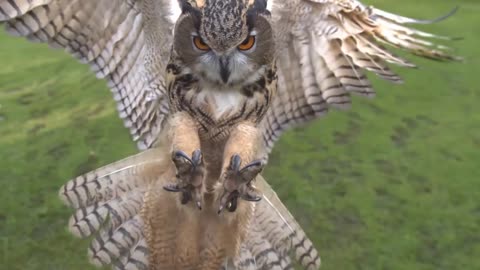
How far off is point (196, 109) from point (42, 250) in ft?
5.21

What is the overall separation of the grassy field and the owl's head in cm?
151

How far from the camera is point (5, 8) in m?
2.14

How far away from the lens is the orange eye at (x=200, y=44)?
169cm

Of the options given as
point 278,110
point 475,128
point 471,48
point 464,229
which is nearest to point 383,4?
point 471,48

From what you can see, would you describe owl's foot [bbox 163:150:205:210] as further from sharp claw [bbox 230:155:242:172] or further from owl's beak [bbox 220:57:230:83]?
owl's beak [bbox 220:57:230:83]

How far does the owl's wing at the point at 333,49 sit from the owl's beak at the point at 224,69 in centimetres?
55

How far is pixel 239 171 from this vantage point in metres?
1.66

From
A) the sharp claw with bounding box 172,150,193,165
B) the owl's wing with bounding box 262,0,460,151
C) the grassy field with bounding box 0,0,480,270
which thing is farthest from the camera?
the grassy field with bounding box 0,0,480,270

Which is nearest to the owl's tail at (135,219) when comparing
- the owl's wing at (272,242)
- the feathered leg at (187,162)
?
the owl's wing at (272,242)

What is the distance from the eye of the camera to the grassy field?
3090 millimetres

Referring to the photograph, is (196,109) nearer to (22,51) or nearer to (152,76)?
(152,76)

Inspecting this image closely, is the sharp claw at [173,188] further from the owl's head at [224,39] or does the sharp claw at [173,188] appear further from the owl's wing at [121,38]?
the owl's wing at [121,38]

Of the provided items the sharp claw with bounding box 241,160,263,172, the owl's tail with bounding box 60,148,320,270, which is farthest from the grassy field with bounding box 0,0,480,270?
the sharp claw with bounding box 241,160,263,172

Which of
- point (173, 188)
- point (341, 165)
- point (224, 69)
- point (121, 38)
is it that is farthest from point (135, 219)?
point (341, 165)
